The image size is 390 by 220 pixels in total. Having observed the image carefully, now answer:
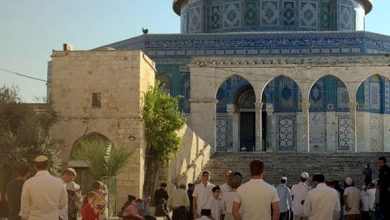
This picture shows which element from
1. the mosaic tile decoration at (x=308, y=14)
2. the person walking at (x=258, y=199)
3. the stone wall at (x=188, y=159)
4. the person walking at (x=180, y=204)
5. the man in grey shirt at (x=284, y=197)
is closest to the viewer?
the person walking at (x=258, y=199)

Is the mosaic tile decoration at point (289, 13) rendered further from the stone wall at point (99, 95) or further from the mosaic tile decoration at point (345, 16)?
the stone wall at point (99, 95)

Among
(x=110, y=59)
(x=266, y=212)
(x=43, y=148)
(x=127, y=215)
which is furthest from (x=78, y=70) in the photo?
(x=266, y=212)

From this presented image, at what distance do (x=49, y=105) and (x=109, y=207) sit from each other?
391 centimetres

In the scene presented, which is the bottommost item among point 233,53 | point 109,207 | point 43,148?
point 109,207

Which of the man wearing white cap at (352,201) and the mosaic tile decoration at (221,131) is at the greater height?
the mosaic tile decoration at (221,131)

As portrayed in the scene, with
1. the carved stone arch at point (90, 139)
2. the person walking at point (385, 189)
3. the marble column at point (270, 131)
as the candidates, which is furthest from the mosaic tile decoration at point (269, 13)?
the person walking at point (385, 189)

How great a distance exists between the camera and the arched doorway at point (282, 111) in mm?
34531

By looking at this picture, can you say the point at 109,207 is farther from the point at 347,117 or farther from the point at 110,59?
the point at 347,117

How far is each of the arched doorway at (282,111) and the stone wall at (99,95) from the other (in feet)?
47.5

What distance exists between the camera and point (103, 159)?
61.4 feet

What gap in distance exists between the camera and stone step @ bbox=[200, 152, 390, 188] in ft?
89.5

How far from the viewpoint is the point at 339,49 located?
35219 millimetres

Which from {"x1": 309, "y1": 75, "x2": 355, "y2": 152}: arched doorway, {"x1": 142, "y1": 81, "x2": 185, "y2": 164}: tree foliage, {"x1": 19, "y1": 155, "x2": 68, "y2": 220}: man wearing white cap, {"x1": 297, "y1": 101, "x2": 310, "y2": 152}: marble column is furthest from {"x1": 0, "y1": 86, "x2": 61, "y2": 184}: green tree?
{"x1": 309, "y1": 75, "x2": 355, "y2": 152}: arched doorway

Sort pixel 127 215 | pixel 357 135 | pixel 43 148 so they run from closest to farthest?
1. pixel 127 215
2. pixel 43 148
3. pixel 357 135
